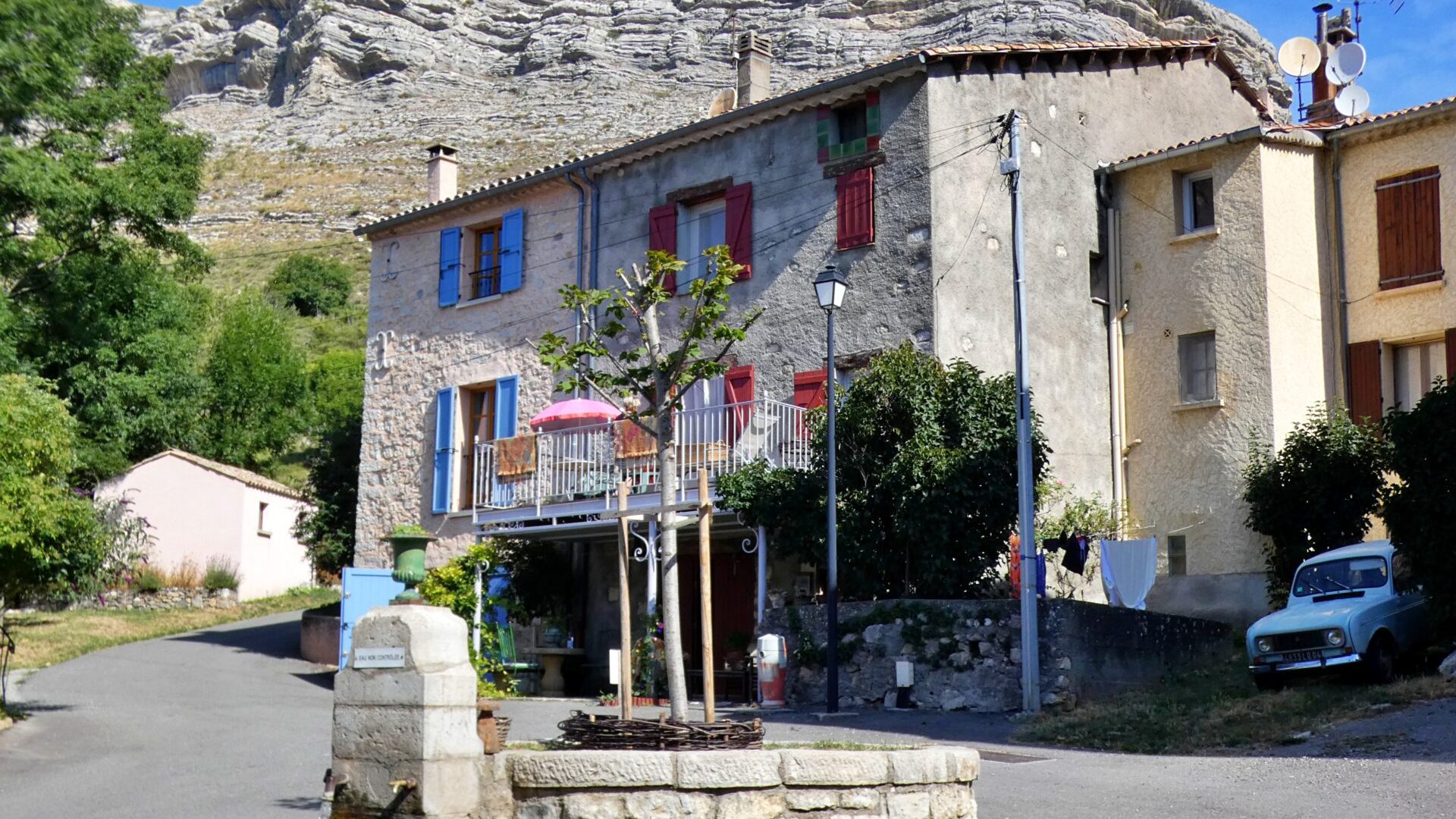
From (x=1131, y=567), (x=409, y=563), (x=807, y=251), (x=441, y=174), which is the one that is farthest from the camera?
(x=441, y=174)

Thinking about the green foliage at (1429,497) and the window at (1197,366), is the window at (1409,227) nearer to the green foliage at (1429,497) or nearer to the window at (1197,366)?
the window at (1197,366)

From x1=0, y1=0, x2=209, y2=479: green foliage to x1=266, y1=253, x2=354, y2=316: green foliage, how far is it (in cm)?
1807

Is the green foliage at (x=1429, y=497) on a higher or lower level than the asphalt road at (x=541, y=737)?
higher

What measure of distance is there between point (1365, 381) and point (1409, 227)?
2092 millimetres

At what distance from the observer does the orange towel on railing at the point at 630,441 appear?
63.9ft

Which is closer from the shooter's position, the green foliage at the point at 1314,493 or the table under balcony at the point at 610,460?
the green foliage at the point at 1314,493

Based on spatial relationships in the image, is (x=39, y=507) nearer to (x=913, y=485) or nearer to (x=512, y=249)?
(x=913, y=485)

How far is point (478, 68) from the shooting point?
94.6 meters

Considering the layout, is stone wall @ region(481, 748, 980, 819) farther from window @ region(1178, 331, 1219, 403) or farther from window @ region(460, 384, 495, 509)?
window @ region(460, 384, 495, 509)

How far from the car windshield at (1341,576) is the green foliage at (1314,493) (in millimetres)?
1989

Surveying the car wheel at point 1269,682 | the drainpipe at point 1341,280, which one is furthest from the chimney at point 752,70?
the car wheel at point 1269,682

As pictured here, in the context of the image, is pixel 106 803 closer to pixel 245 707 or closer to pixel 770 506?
pixel 245 707

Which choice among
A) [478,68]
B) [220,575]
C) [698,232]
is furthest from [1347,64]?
[478,68]

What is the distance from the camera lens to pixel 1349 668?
590 inches
